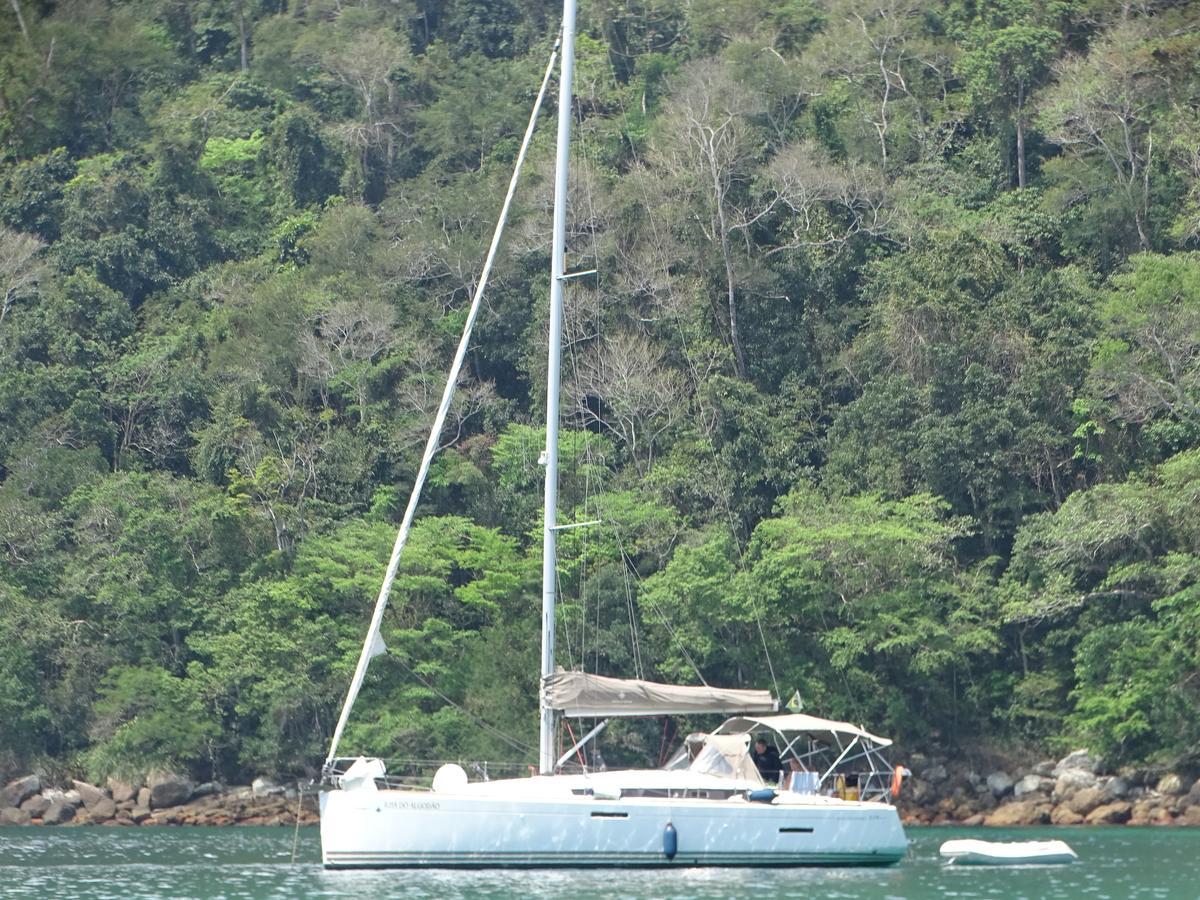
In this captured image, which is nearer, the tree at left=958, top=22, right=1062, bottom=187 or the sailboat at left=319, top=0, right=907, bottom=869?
the sailboat at left=319, top=0, right=907, bottom=869

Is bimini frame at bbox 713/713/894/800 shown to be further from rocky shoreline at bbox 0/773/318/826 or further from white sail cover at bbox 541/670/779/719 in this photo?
rocky shoreline at bbox 0/773/318/826

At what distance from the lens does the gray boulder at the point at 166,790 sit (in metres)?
36.8

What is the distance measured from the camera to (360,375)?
43.6 m

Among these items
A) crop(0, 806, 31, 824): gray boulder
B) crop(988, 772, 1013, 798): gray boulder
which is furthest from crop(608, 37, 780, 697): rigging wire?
crop(0, 806, 31, 824): gray boulder

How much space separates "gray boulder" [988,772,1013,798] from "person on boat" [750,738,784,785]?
12.6 m

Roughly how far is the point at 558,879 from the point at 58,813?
56.0 feet

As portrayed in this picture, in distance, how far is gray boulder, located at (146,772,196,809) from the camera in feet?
121

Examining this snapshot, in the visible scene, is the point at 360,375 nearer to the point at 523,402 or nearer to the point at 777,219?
the point at 523,402

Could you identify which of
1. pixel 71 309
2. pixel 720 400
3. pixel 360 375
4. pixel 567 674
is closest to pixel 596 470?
pixel 720 400

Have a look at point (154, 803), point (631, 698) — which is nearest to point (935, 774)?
point (631, 698)

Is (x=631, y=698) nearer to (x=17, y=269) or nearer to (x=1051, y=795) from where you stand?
(x=1051, y=795)

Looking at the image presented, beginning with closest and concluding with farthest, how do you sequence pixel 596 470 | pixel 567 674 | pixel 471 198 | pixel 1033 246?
1. pixel 567 674
2. pixel 596 470
3. pixel 1033 246
4. pixel 471 198

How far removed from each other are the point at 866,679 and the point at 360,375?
13.8m

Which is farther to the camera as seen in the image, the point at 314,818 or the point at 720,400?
the point at 720,400
